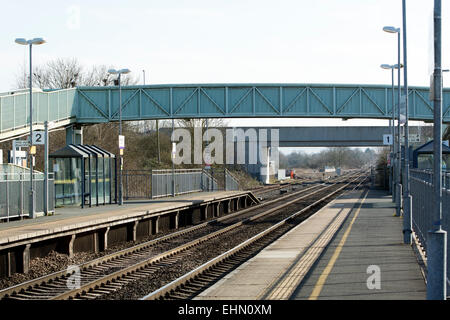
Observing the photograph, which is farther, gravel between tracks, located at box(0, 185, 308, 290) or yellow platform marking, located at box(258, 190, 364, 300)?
gravel between tracks, located at box(0, 185, 308, 290)

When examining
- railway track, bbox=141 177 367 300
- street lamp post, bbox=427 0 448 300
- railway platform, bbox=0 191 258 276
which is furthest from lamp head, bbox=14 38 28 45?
street lamp post, bbox=427 0 448 300

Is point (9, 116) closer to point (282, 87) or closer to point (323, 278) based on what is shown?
Answer: point (282, 87)

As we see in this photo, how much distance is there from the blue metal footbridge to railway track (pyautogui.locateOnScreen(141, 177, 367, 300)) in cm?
1576

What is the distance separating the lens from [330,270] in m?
12.6

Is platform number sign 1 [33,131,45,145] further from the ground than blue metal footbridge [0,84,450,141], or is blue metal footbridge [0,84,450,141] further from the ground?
blue metal footbridge [0,84,450,141]

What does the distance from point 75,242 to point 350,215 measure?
13760 millimetres

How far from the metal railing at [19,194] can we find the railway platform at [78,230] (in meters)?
0.60

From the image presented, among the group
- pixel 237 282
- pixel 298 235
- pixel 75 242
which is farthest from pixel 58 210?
pixel 237 282

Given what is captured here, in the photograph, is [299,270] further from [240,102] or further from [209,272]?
[240,102]

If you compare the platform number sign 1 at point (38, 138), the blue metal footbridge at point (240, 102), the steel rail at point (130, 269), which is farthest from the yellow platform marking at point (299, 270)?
the blue metal footbridge at point (240, 102)

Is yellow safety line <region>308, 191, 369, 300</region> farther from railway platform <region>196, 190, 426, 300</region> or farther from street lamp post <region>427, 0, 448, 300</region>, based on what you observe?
street lamp post <region>427, 0, 448, 300</region>

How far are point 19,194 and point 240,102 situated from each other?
18066 mm

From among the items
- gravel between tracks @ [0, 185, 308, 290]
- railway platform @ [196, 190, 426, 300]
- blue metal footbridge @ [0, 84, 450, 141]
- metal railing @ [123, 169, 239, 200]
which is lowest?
gravel between tracks @ [0, 185, 308, 290]

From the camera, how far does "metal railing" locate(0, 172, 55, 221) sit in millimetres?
19656
